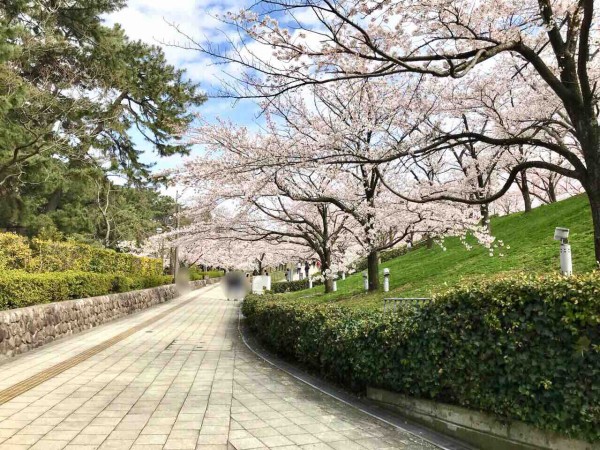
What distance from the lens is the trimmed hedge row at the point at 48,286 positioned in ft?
26.0

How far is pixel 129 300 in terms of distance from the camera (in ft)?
51.8

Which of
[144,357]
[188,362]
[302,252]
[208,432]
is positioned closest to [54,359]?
[144,357]

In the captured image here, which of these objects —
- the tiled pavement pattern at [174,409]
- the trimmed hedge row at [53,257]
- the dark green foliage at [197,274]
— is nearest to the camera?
the tiled pavement pattern at [174,409]

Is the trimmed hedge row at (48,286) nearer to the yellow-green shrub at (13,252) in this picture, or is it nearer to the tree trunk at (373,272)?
the yellow-green shrub at (13,252)

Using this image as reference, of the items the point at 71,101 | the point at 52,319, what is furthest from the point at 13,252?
the point at 71,101

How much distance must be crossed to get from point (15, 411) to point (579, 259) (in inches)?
402

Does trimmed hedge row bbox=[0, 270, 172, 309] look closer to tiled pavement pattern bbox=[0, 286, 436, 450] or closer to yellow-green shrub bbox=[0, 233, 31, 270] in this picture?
yellow-green shrub bbox=[0, 233, 31, 270]

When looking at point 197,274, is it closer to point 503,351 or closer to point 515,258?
point 515,258

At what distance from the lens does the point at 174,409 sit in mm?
4613

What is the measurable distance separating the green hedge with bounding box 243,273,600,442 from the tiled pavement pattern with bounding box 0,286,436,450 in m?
0.59

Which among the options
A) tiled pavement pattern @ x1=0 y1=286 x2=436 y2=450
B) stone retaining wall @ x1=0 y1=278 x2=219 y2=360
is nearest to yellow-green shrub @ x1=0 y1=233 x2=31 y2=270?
stone retaining wall @ x1=0 y1=278 x2=219 y2=360

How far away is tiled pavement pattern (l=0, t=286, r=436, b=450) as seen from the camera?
3.73 meters

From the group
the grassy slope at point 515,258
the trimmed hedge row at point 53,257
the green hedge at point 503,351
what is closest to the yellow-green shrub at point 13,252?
the trimmed hedge row at point 53,257

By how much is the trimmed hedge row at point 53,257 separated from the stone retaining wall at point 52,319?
4.21ft
